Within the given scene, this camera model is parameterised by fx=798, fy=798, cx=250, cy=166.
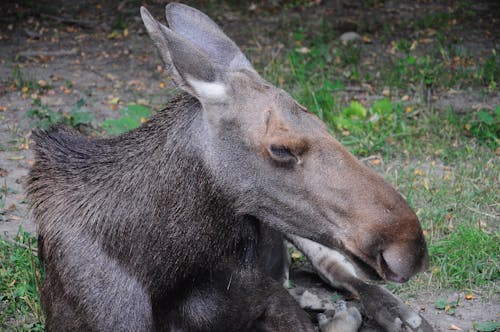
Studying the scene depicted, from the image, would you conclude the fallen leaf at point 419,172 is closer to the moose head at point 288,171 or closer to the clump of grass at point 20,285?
the moose head at point 288,171

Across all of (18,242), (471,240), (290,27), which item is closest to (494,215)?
(471,240)

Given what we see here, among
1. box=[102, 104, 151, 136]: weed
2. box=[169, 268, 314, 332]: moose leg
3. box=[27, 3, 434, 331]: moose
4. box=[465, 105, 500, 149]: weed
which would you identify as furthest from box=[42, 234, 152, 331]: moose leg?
box=[465, 105, 500, 149]: weed

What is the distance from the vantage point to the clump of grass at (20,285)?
4.32m

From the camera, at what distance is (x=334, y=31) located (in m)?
8.33

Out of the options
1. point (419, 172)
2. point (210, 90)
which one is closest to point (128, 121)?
point (419, 172)

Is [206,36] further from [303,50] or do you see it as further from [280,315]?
[303,50]

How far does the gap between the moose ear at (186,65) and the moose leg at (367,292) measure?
104 centimetres

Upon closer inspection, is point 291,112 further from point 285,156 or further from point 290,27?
point 290,27

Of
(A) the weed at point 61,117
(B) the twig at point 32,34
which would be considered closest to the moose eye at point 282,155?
(A) the weed at point 61,117

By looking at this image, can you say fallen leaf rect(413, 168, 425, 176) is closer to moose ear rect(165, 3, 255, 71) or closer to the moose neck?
moose ear rect(165, 3, 255, 71)

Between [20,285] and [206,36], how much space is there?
5.80ft

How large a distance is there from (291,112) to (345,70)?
419 cm

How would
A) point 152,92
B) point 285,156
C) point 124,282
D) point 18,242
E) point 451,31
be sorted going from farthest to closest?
point 451,31, point 152,92, point 18,242, point 124,282, point 285,156

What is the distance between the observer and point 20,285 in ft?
14.8
